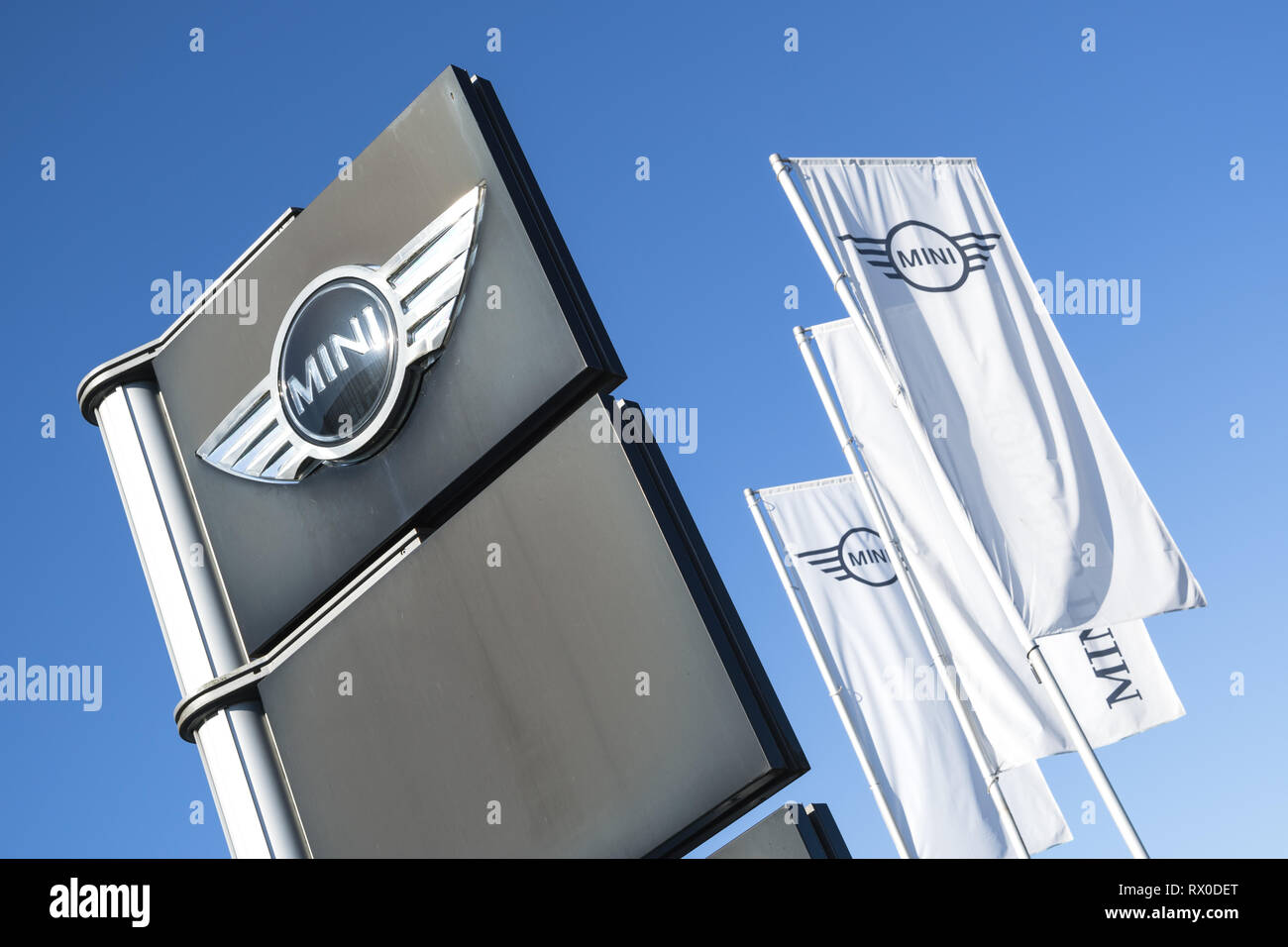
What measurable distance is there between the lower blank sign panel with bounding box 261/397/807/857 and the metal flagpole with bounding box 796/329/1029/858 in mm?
7750

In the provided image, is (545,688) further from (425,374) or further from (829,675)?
(829,675)

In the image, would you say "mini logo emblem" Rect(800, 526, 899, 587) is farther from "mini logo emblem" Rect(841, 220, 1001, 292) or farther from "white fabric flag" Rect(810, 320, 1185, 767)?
"mini logo emblem" Rect(841, 220, 1001, 292)

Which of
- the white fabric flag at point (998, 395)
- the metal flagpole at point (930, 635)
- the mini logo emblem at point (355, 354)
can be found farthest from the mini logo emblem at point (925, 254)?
the mini logo emblem at point (355, 354)

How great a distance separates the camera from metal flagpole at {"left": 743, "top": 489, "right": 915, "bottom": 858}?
12.0m

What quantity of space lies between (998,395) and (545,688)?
531 centimetres

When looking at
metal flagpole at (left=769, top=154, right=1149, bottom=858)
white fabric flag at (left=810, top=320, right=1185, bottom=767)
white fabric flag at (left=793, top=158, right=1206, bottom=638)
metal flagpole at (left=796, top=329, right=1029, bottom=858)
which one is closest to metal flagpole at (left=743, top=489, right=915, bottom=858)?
metal flagpole at (left=796, top=329, right=1029, bottom=858)

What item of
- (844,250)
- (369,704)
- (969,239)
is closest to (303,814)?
(369,704)

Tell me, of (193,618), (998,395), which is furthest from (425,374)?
(998,395)

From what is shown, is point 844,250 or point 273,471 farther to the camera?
point 844,250

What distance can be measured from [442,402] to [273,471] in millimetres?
936

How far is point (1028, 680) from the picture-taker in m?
9.89

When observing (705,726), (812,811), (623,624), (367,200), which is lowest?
(812,811)

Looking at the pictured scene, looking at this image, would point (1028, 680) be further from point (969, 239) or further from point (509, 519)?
point (509, 519)

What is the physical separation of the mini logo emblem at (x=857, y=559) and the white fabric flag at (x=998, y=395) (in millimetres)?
4708
